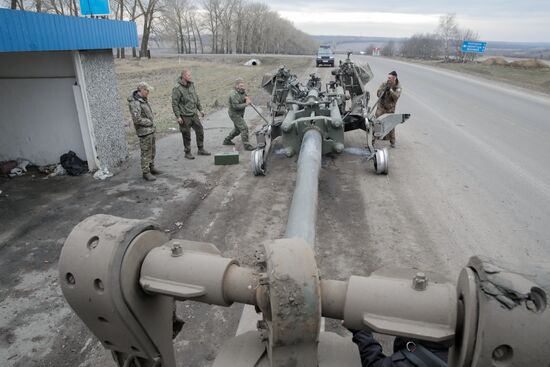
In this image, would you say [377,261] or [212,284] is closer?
[212,284]

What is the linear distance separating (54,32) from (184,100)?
9.30 feet

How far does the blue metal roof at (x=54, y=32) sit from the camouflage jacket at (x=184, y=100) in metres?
1.51

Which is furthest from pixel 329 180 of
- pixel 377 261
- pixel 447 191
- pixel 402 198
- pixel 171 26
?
pixel 171 26

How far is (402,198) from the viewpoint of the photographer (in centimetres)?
727

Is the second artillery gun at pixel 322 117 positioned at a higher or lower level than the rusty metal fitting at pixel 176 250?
lower

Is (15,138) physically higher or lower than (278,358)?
lower

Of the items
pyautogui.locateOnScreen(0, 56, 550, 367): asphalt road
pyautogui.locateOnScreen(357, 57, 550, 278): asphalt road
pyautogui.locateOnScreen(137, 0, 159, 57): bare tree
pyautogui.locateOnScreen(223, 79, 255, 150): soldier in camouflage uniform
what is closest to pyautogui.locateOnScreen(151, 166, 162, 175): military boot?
pyautogui.locateOnScreen(0, 56, 550, 367): asphalt road

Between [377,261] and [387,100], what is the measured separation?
6177 mm

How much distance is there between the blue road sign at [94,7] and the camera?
8.29 metres

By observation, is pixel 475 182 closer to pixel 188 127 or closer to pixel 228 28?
pixel 188 127

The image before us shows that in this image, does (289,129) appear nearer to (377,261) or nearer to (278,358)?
(377,261)

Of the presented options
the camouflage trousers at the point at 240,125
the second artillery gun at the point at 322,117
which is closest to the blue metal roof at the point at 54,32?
the camouflage trousers at the point at 240,125

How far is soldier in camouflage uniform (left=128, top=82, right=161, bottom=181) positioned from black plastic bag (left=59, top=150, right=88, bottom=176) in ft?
4.64

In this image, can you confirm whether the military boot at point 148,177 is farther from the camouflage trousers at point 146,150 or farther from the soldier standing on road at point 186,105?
the soldier standing on road at point 186,105
